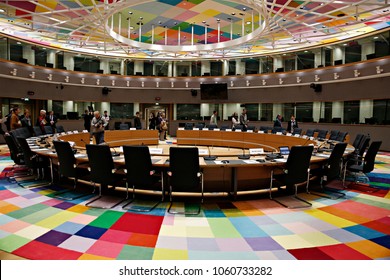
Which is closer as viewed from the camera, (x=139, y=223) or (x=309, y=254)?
(x=309, y=254)

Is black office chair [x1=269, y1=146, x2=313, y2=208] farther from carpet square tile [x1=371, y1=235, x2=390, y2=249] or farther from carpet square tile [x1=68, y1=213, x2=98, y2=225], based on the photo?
carpet square tile [x1=68, y1=213, x2=98, y2=225]

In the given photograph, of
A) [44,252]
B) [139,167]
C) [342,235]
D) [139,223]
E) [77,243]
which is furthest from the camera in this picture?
[139,167]

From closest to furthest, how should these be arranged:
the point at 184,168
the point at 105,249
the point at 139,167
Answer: the point at 105,249 → the point at 184,168 → the point at 139,167

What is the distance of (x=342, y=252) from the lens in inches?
108

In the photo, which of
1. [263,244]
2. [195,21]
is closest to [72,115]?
[195,21]

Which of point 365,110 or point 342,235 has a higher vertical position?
point 365,110

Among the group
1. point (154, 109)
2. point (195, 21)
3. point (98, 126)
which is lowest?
point (98, 126)

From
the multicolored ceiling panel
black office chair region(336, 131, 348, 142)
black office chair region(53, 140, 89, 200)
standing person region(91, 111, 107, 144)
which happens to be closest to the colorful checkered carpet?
black office chair region(53, 140, 89, 200)

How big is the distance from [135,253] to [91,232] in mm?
802

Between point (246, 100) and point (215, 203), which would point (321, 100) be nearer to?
point (246, 100)

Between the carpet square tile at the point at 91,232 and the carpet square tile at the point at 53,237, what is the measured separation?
15 centimetres

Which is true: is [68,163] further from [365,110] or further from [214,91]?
[214,91]

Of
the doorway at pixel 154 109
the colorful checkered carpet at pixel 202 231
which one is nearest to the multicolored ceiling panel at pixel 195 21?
the doorway at pixel 154 109

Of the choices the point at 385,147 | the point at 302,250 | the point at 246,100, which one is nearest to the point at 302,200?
the point at 302,250
